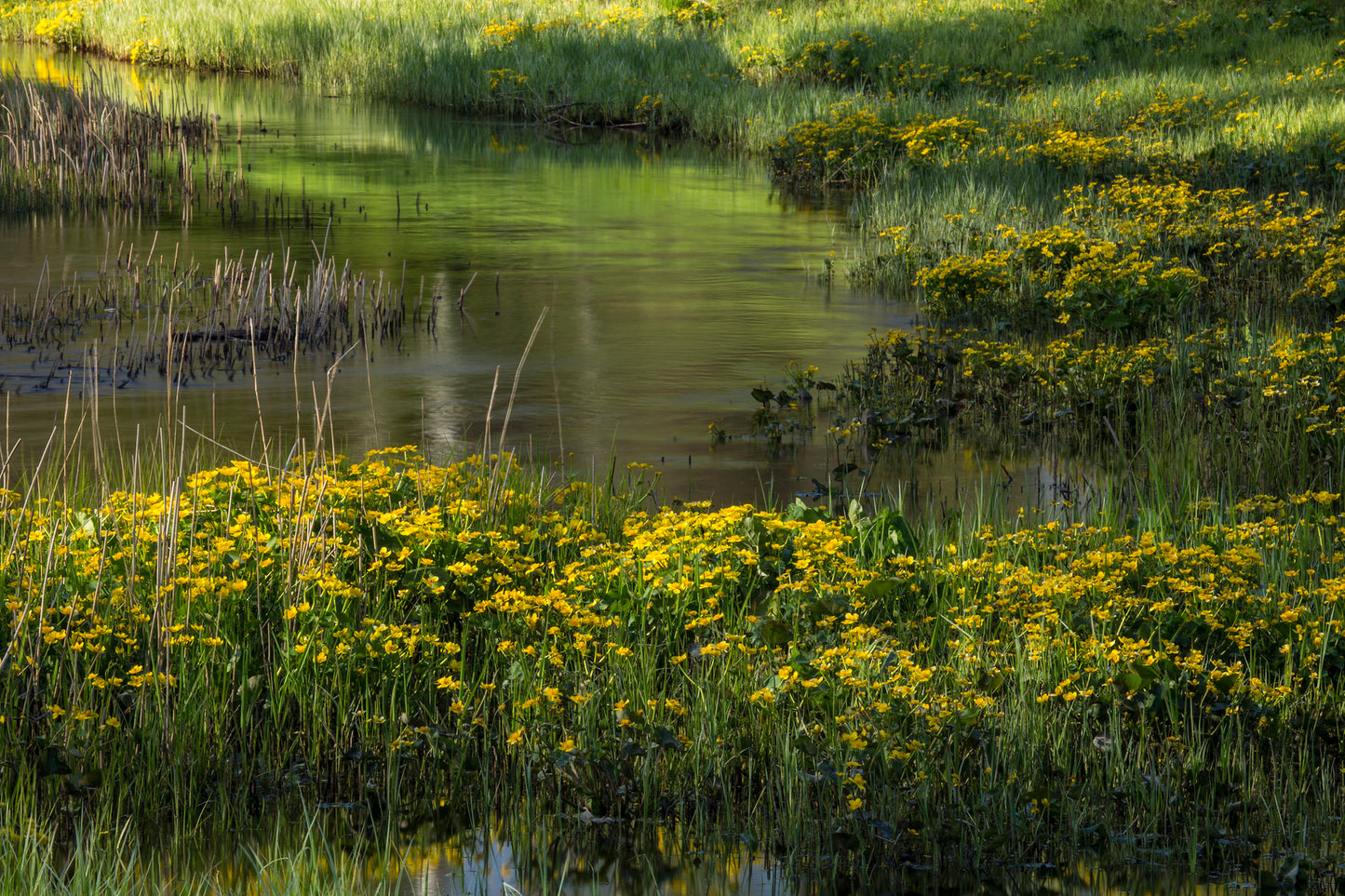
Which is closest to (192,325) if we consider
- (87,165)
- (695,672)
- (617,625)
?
(87,165)

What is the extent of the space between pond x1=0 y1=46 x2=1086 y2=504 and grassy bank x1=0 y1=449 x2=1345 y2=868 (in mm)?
742

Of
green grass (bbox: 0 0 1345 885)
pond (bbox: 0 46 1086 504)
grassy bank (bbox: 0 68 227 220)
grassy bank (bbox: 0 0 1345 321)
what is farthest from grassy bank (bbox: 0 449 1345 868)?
grassy bank (bbox: 0 68 227 220)

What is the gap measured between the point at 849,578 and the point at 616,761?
1.34 meters

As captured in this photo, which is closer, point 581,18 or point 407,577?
point 407,577

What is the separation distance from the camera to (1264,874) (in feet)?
12.9

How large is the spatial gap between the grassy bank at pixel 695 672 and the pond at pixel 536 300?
742 millimetres

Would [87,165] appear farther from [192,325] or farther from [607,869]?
[607,869]

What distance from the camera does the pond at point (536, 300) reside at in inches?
325

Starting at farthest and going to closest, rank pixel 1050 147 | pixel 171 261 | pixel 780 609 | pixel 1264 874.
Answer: pixel 1050 147 → pixel 171 261 → pixel 780 609 → pixel 1264 874

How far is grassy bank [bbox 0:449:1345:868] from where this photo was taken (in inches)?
170

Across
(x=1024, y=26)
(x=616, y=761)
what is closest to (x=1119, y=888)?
(x=616, y=761)

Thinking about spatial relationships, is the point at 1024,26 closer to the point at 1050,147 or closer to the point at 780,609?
the point at 1050,147

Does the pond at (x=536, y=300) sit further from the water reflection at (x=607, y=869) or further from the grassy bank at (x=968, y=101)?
the water reflection at (x=607, y=869)

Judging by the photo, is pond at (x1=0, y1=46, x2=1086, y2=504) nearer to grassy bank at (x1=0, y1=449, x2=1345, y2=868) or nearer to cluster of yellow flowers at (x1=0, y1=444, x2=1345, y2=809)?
cluster of yellow flowers at (x1=0, y1=444, x2=1345, y2=809)
